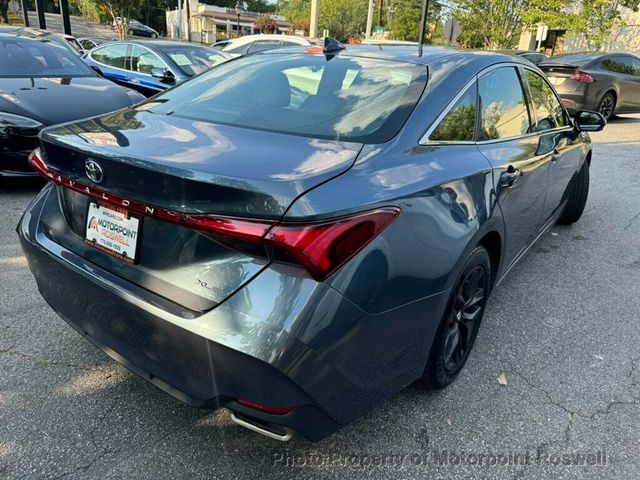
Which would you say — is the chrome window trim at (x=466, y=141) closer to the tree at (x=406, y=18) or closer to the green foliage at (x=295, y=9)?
the tree at (x=406, y=18)

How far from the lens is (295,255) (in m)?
1.51

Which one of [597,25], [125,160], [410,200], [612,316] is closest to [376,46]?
[410,200]

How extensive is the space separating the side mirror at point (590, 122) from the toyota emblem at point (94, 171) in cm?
389

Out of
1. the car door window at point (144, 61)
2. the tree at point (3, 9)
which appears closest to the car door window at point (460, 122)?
the car door window at point (144, 61)

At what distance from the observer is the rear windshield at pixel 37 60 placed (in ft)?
18.7

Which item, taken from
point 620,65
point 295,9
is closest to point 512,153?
point 620,65

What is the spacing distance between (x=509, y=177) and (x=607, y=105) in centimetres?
1140

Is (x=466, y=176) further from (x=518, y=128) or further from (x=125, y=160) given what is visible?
(x=125, y=160)

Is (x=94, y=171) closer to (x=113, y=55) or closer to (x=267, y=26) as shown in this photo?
(x=113, y=55)

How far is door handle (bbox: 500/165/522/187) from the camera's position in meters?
2.54

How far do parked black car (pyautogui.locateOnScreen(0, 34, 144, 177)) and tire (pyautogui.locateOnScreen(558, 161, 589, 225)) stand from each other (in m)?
4.65

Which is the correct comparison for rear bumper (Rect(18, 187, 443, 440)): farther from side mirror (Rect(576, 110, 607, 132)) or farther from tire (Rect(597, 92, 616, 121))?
tire (Rect(597, 92, 616, 121))

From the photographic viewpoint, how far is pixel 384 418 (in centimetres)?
231

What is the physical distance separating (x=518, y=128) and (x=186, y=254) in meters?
2.21
